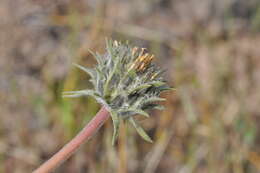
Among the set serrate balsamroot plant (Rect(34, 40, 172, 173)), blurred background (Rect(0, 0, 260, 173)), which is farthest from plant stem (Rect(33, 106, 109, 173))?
blurred background (Rect(0, 0, 260, 173))

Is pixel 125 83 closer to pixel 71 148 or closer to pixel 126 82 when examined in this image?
pixel 126 82

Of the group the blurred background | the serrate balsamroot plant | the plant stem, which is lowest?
the blurred background

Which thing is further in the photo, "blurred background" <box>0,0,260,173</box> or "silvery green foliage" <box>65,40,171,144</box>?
"blurred background" <box>0,0,260,173</box>

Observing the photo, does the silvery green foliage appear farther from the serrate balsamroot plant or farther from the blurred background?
the blurred background

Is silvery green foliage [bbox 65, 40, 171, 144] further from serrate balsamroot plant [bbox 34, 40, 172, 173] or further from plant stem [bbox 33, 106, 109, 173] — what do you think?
plant stem [bbox 33, 106, 109, 173]

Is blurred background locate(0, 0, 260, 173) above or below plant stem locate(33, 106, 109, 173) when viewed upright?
below

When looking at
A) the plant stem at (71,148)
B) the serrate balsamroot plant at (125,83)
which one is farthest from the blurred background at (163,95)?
the plant stem at (71,148)
